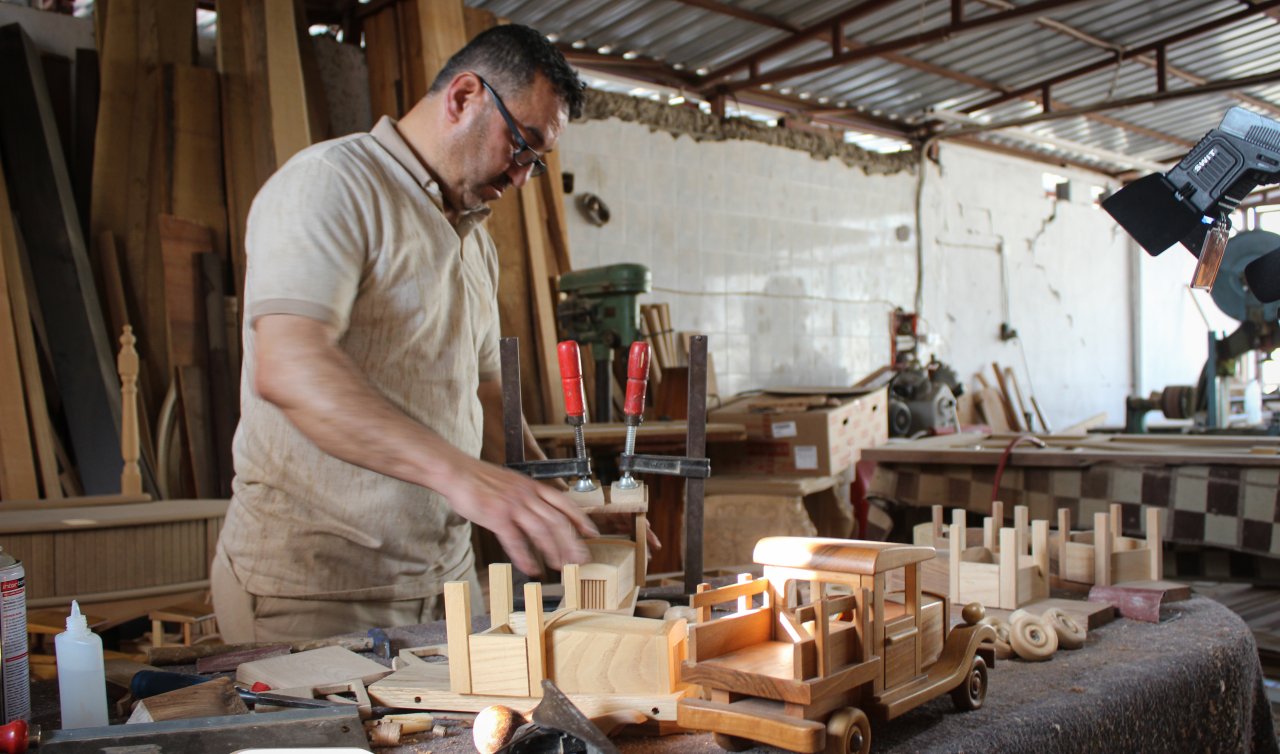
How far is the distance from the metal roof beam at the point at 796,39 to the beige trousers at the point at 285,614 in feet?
17.4

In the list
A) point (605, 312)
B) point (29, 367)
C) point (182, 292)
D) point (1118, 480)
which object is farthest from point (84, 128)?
point (1118, 480)

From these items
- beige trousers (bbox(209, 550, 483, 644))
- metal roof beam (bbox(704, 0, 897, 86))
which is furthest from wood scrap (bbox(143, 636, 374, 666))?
metal roof beam (bbox(704, 0, 897, 86))

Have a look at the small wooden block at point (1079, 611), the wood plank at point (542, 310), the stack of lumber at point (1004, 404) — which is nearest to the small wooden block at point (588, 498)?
the small wooden block at point (1079, 611)

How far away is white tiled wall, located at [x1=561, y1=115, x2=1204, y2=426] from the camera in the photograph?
6.43 metres

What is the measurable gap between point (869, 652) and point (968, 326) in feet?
27.6

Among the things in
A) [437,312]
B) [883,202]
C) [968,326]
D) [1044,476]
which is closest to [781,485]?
[1044,476]

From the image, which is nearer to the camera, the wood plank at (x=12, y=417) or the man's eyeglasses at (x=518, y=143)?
the man's eyeglasses at (x=518, y=143)

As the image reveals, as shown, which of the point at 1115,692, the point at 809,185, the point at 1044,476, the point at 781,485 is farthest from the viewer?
the point at 809,185

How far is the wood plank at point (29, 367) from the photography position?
3.33 m

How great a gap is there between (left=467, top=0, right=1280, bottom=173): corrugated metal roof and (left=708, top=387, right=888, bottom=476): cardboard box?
2.47m

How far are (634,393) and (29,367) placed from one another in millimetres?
2806

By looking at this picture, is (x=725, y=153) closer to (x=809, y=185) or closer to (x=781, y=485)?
(x=809, y=185)

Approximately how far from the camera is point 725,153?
6.89 meters

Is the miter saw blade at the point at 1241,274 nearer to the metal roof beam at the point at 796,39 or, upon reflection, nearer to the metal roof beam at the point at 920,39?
the metal roof beam at the point at 920,39
